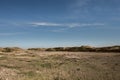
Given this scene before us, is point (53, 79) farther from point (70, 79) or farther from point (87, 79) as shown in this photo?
point (87, 79)

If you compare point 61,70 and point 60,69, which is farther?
point 60,69

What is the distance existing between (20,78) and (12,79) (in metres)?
0.87

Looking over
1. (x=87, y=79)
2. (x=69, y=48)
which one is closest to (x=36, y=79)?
(x=87, y=79)

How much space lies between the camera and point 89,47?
8194cm

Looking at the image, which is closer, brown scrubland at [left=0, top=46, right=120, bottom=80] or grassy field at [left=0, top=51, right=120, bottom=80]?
grassy field at [left=0, top=51, right=120, bottom=80]

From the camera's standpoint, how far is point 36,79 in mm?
18266

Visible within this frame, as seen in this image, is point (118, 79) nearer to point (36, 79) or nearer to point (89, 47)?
point (36, 79)

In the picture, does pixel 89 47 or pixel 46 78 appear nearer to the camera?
pixel 46 78

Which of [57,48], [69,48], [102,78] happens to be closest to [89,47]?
[69,48]

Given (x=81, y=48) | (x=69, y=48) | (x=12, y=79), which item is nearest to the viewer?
(x=12, y=79)

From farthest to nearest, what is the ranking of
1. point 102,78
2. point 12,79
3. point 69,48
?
1. point 69,48
2. point 102,78
3. point 12,79

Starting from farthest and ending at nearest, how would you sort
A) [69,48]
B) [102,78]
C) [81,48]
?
[69,48], [81,48], [102,78]

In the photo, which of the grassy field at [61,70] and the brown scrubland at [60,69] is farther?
the brown scrubland at [60,69]

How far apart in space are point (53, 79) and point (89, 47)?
64.6 metres
